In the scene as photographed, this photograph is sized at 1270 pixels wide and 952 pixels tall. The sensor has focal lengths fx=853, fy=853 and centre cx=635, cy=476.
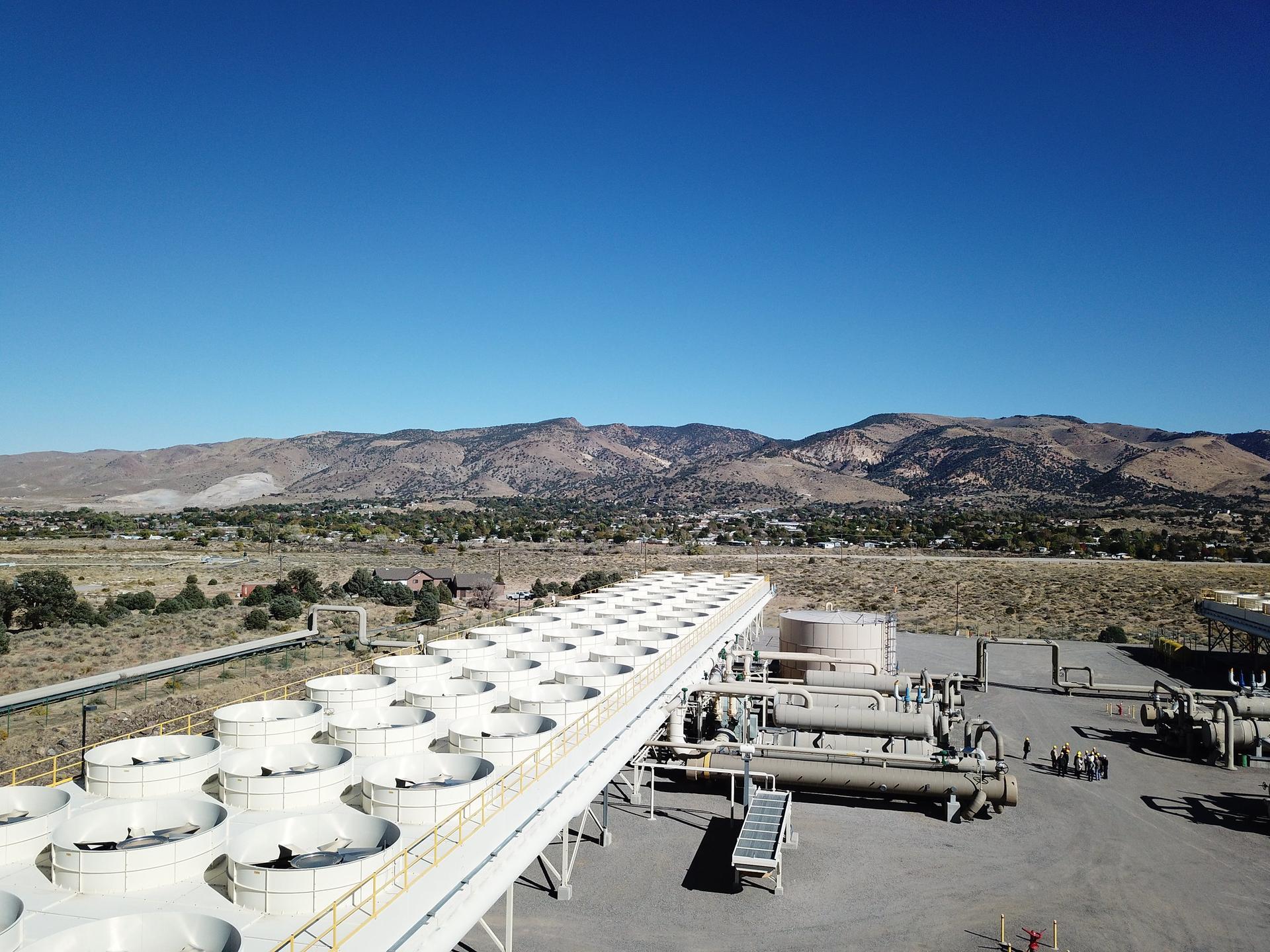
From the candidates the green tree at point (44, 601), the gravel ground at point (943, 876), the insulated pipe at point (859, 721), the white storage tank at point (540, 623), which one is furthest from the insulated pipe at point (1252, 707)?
Answer: the green tree at point (44, 601)

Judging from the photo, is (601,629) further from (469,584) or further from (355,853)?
(469,584)

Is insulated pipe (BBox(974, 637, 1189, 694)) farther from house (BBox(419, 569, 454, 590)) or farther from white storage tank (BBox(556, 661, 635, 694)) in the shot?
house (BBox(419, 569, 454, 590))

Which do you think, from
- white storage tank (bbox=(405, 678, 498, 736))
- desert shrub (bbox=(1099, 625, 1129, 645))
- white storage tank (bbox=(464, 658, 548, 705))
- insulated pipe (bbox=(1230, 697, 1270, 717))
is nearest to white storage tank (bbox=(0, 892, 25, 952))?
white storage tank (bbox=(405, 678, 498, 736))

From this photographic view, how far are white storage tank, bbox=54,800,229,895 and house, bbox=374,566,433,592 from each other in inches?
2541

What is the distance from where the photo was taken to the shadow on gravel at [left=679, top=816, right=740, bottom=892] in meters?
23.6

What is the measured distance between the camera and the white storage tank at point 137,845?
12906mm

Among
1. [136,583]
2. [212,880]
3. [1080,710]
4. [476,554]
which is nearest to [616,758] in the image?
[212,880]

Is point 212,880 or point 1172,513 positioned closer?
point 212,880

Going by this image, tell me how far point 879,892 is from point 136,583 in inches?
2965

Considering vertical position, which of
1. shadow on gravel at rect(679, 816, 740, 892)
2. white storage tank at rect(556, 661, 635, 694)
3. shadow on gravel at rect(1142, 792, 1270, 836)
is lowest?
shadow on gravel at rect(679, 816, 740, 892)

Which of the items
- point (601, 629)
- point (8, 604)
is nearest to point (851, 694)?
point (601, 629)

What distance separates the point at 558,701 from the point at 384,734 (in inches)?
200

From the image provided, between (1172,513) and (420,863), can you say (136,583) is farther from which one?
(1172,513)

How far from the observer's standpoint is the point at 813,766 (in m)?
29.6
